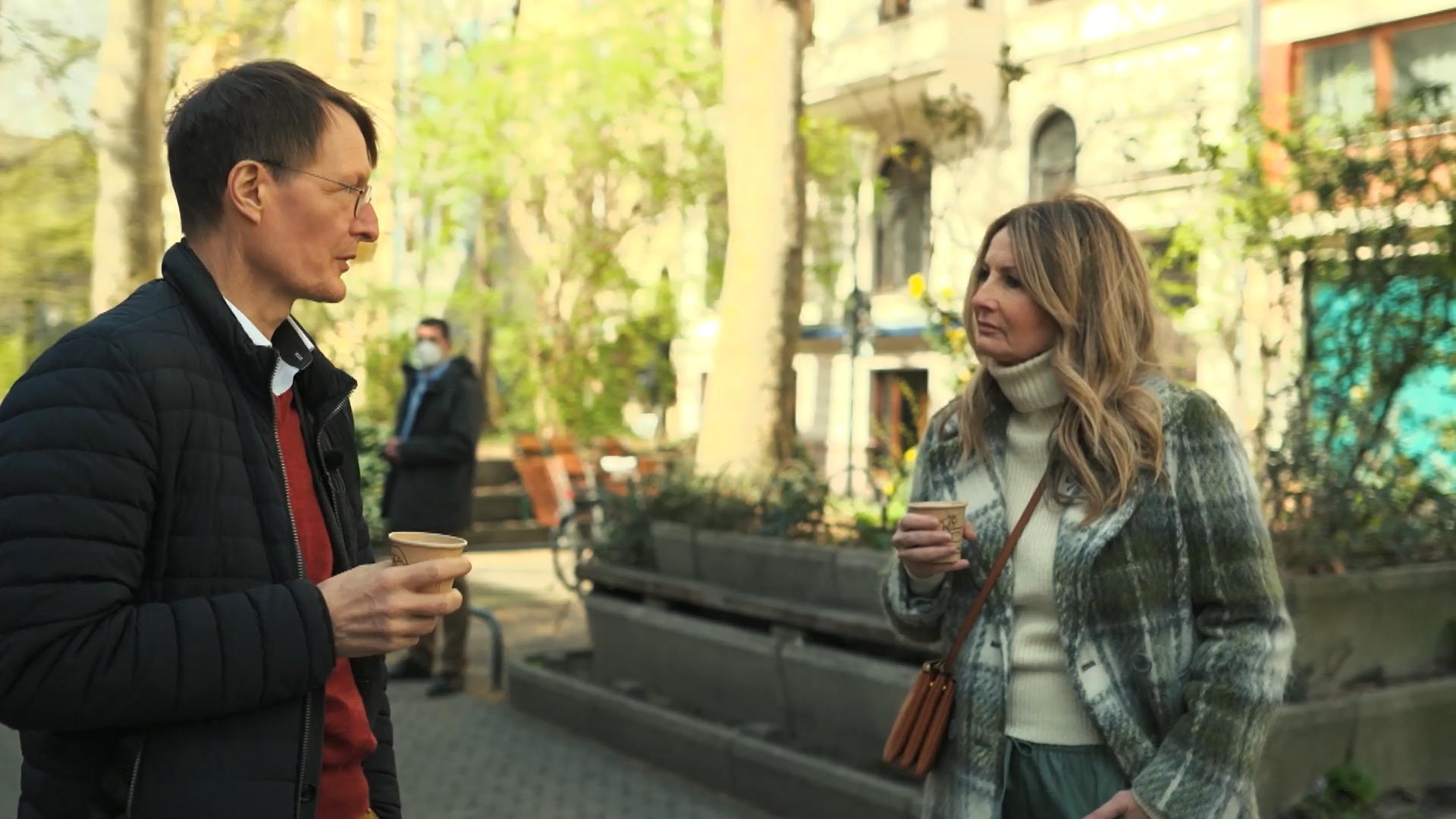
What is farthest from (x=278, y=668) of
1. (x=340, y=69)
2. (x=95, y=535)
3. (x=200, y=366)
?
(x=340, y=69)

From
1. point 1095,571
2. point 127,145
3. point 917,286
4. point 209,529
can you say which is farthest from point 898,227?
point 209,529

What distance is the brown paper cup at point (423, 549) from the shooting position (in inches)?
79.0

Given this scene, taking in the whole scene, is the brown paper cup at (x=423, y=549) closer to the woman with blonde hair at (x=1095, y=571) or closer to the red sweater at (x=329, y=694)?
the red sweater at (x=329, y=694)

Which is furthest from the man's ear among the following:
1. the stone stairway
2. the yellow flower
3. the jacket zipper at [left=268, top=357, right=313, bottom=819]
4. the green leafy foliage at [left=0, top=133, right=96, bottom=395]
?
the stone stairway

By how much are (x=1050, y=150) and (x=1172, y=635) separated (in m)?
22.4

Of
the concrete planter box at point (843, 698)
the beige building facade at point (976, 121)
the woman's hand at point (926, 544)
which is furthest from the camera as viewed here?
the beige building facade at point (976, 121)

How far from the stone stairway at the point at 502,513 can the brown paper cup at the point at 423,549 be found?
1719 cm

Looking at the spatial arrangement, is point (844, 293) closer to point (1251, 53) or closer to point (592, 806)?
point (1251, 53)

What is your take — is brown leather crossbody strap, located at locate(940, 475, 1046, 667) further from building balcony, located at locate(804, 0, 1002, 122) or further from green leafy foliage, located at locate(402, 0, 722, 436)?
green leafy foliage, located at locate(402, 0, 722, 436)

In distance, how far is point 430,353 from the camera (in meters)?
9.14

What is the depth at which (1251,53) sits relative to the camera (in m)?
19.8

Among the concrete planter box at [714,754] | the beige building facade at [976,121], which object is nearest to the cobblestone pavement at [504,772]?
the concrete planter box at [714,754]

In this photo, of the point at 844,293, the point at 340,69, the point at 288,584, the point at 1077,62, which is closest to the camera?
the point at 288,584

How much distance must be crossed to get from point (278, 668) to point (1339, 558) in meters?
5.03
